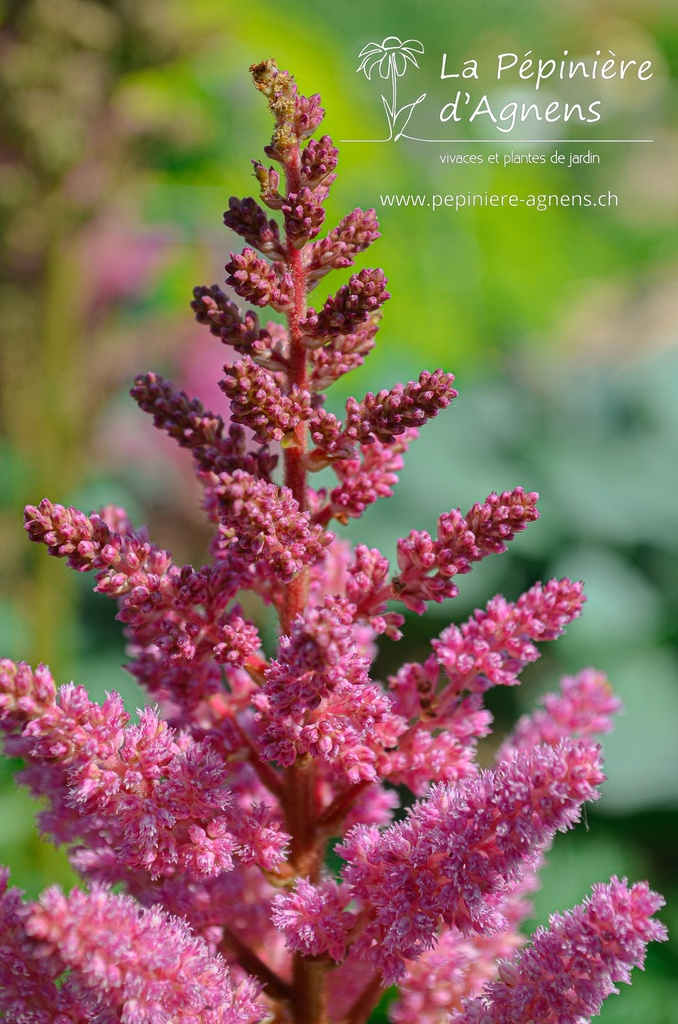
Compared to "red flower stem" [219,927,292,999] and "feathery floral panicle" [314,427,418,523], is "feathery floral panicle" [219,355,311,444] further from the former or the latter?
"red flower stem" [219,927,292,999]

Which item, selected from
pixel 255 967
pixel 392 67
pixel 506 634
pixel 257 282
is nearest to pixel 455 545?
pixel 506 634

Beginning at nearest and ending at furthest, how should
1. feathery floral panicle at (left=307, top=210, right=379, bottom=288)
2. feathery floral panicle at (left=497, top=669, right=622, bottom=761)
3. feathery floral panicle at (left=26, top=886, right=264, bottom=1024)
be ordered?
feathery floral panicle at (left=26, top=886, right=264, bottom=1024) → feathery floral panicle at (left=307, top=210, right=379, bottom=288) → feathery floral panicle at (left=497, top=669, right=622, bottom=761)

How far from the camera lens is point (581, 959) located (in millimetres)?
529

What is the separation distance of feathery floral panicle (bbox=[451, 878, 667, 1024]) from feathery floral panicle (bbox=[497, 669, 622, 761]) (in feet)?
0.55

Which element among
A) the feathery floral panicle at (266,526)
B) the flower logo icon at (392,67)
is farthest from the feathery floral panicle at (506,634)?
the flower logo icon at (392,67)

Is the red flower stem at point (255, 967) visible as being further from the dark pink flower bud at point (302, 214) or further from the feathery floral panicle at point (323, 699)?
the dark pink flower bud at point (302, 214)

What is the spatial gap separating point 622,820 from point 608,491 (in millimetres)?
708

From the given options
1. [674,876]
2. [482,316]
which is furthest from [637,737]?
[482,316]

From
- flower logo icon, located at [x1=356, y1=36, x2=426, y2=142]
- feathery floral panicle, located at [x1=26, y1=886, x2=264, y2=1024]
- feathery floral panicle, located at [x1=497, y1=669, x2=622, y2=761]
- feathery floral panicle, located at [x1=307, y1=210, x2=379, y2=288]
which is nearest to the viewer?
feathery floral panicle, located at [x1=26, y1=886, x2=264, y2=1024]

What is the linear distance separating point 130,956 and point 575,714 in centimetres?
36

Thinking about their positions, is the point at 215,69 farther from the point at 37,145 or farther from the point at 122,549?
the point at 122,549

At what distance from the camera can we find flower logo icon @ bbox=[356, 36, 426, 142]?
4.76ft

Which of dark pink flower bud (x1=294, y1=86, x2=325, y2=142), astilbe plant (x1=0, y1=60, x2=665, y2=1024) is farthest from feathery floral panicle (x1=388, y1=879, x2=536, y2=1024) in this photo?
dark pink flower bud (x1=294, y1=86, x2=325, y2=142)

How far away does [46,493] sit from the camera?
1.52m
